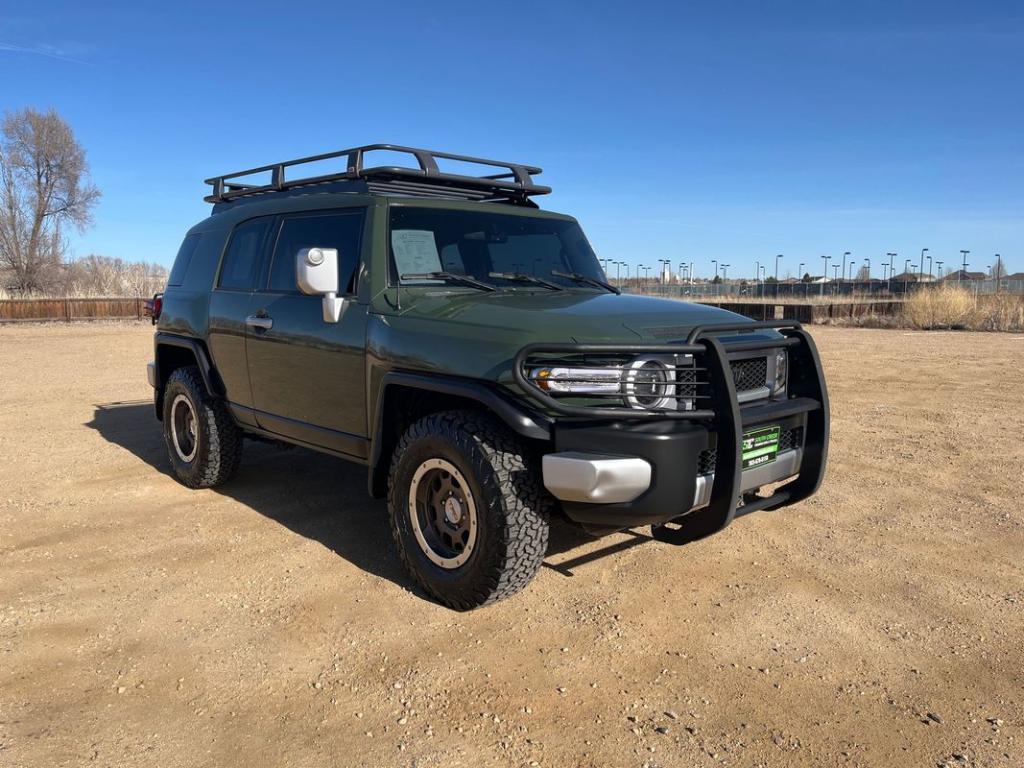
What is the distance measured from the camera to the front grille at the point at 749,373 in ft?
12.8

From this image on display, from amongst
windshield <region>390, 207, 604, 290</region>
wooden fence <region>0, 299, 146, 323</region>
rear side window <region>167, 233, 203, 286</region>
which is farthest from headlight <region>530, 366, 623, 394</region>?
wooden fence <region>0, 299, 146, 323</region>

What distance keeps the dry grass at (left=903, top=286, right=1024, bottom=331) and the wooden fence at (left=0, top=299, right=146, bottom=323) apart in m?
27.2

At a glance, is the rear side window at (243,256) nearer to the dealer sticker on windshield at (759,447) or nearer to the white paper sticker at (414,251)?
the white paper sticker at (414,251)

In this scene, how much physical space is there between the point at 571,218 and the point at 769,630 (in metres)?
3.10

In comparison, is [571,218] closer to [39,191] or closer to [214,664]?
[214,664]

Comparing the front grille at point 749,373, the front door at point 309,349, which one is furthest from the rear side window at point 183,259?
the front grille at point 749,373

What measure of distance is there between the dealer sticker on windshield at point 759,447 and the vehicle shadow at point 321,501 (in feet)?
3.14

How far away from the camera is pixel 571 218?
5512mm

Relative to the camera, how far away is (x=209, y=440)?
5801 millimetres

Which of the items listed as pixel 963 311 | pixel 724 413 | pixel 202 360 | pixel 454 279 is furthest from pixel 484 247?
pixel 963 311

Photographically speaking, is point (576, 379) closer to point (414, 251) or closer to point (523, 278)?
point (523, 278)

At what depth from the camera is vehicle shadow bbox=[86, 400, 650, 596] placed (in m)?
4.65

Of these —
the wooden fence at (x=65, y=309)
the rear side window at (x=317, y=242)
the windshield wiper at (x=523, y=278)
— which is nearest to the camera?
the rear side window at (x=317, y=242)

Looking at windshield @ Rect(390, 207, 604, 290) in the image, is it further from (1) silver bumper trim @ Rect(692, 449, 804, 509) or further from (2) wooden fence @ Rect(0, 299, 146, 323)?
(2) wooden fence @ Rect(0, 299, 146, 323)
